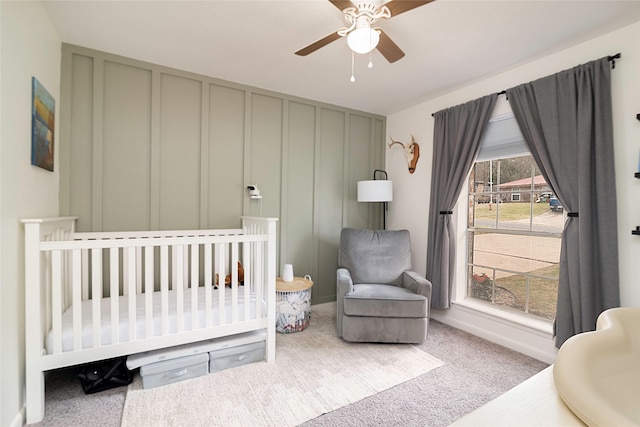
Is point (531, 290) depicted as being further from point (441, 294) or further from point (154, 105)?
point (154, 105)

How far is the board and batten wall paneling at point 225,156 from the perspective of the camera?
2.81 meters

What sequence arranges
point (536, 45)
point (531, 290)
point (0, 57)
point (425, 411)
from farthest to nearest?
point (531, 290) < point (536, 45) < point (425, 411) < point (0, 57)

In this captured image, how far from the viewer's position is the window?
241cm

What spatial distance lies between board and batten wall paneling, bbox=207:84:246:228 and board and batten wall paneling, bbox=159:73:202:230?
0.12m

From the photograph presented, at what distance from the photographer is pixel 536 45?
84.4 inches

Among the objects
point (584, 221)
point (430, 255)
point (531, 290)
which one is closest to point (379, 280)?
point (430, 255)

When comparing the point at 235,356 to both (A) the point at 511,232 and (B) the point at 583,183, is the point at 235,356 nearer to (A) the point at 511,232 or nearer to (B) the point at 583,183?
(A) the point at 511,232

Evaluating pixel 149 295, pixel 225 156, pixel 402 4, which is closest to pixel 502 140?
pixel 402 4

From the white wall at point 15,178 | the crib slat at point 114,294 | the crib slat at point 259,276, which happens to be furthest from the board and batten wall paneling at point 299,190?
the white wall at point 15,178

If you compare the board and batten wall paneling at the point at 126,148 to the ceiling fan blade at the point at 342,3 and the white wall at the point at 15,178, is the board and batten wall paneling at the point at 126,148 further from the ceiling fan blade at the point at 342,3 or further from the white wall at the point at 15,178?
the ceiling fan blade at the point at 342,3

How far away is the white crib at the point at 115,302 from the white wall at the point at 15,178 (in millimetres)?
55

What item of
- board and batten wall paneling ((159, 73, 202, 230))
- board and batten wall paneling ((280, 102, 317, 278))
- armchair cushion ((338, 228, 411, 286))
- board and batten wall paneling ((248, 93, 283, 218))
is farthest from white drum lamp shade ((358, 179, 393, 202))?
board and batten wall paneling ((159, 73, 202, 230))

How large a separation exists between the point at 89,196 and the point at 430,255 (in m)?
3.11

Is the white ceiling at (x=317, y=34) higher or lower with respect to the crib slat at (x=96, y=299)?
higher
